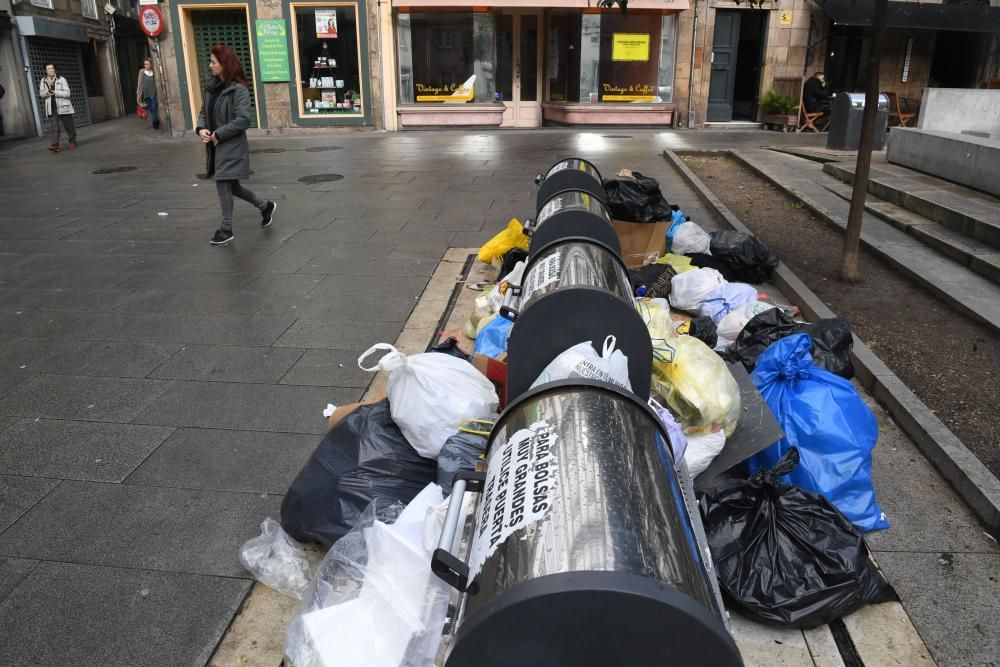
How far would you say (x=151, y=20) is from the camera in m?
17.2

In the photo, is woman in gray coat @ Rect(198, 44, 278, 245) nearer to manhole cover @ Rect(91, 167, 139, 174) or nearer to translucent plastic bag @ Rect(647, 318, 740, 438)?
translucent plastic bag @ Rect(647, 318, 740, 438)

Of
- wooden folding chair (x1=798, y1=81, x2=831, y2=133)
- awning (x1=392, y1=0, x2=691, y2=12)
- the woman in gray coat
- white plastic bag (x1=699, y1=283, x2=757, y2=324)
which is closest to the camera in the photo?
white plastic bag (x1=699, y1=283, x2=757, y2=324)

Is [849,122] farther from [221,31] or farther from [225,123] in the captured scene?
[221,31]

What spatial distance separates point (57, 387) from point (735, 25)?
18.2m

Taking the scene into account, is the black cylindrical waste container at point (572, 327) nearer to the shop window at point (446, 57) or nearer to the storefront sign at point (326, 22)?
the shop window at point (446, 57)

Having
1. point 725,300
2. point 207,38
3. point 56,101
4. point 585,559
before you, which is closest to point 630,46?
point 207,38

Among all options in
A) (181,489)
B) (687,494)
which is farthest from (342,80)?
(687,494)

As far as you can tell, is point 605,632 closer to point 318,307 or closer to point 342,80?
point 318,307

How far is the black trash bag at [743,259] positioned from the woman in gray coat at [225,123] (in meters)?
4.69

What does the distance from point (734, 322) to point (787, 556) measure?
2.42 meters

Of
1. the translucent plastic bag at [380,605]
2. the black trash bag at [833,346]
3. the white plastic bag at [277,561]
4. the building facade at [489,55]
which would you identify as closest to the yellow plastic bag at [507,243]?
the black trash bag at [833,346]

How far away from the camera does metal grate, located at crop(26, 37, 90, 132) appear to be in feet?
65.7

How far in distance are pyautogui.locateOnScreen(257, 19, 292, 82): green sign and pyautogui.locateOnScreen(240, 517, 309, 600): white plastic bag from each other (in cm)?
1710

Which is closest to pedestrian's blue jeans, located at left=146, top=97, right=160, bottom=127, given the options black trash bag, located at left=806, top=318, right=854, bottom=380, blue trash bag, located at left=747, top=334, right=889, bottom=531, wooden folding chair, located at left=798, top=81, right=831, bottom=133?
wooden folding chair, located at left=798, top=81, right=831, bottom=133
